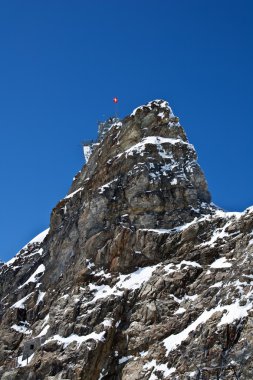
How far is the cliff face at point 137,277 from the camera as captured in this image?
56125mm

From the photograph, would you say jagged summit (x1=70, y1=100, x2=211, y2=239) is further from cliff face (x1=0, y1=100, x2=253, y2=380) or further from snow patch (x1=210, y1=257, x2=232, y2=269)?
snow patch (x1=210, y1=257, x2=232, y2=269)

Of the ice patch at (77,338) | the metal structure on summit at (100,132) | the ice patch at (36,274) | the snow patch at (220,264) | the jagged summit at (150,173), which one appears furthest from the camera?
the metal structure on summit at (100,132)

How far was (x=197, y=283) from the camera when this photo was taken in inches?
2483

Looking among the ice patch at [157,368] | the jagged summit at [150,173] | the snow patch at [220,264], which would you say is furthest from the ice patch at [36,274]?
the ice patch at [157,368]

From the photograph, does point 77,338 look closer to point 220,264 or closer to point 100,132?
point 220,264

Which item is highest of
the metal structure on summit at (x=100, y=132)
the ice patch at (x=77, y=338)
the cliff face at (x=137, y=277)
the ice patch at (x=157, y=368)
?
the metal structure on summit at (x=100, y=132)

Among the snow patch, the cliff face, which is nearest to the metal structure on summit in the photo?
the cliff face

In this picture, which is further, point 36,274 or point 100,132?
point 100,132

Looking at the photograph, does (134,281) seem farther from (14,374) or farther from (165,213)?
(14,374)

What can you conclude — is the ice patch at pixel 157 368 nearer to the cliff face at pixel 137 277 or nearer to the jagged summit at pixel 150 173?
the cliff face at pixel 137 277

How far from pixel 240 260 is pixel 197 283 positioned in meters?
5.56

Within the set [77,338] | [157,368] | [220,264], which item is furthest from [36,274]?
[157,368]

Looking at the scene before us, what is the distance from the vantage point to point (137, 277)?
68875 mm

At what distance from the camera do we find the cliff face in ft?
184
